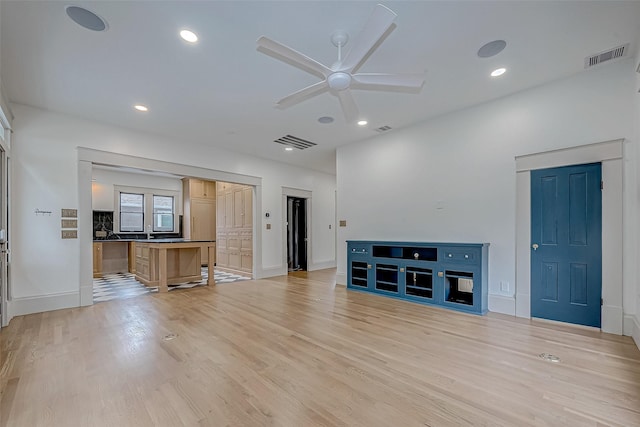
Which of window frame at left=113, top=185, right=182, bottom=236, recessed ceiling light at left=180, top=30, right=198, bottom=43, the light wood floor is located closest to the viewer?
the light wood floor

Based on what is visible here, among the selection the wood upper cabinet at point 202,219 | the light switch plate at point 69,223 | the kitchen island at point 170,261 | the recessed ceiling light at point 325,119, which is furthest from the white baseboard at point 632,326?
the wood upper cabinet at point 202,219

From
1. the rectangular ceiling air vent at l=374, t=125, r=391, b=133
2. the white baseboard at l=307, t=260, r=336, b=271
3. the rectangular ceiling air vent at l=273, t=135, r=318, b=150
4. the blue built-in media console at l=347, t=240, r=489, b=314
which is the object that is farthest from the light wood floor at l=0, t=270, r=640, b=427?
the white baseboard at l=307, t=260, r=336, b=271

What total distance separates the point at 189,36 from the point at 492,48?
9.86 feet

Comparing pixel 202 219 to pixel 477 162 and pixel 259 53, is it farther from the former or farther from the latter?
pixel 477 162

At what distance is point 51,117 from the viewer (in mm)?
4270

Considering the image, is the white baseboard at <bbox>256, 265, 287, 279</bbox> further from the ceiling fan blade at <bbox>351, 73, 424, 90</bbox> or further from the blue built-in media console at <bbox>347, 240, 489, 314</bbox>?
the ceiling fan blade at <bbox>351, 73, 424, 90</bbox>

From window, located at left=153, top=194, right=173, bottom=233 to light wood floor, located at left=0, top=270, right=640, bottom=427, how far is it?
18.1 feet

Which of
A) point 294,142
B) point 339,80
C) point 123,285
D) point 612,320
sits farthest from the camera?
point 123,285

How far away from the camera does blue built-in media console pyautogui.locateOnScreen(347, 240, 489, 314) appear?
13.0ft

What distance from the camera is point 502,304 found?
3918 mm

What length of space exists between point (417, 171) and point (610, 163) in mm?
2390

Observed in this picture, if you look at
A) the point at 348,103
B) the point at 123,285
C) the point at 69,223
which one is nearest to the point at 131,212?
the point at 123,285

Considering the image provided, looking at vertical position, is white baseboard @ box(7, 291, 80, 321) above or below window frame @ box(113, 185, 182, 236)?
below

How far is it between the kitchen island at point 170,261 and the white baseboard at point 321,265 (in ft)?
9.34
